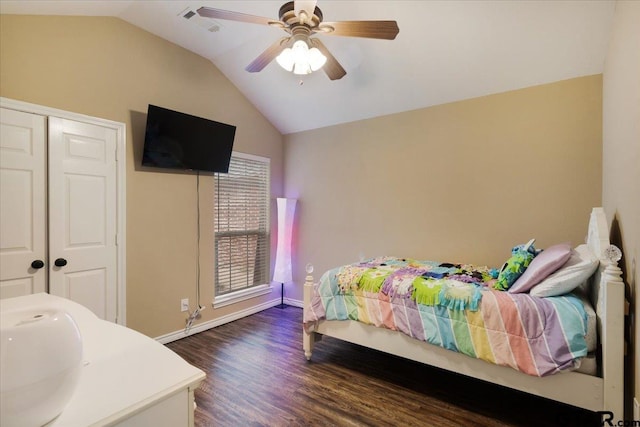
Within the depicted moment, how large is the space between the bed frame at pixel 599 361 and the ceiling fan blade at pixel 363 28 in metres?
1.69

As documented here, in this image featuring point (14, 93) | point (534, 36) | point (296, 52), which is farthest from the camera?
point (534, 36)

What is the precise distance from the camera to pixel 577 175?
2.59 m

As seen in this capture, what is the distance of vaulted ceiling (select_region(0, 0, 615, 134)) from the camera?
226 centimetres

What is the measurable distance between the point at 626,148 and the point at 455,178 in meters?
1.50

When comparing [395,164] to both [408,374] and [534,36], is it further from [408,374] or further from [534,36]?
[408,374]

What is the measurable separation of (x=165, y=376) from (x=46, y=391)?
0.31m

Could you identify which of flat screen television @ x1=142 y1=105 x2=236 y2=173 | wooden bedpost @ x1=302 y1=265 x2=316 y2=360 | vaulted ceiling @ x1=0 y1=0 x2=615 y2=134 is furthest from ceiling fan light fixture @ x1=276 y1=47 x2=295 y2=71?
wooden bedpost @ x1=302 y1=265 x2=316 y2=360

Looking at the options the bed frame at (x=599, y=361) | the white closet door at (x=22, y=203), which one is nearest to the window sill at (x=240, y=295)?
the white closet door at (x=22, y=203)

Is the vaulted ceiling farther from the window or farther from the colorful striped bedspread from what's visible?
the colorful striped bedspread

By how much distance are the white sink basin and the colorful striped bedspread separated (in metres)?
1.94

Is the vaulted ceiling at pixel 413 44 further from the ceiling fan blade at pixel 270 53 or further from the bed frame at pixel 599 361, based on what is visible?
the bed frame at pixel 599 361

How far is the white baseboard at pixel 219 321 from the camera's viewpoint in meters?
3.11

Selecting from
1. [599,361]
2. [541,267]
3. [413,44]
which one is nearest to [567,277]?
[541,267]

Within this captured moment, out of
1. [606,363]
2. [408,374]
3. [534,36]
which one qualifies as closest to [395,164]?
[534,36]
